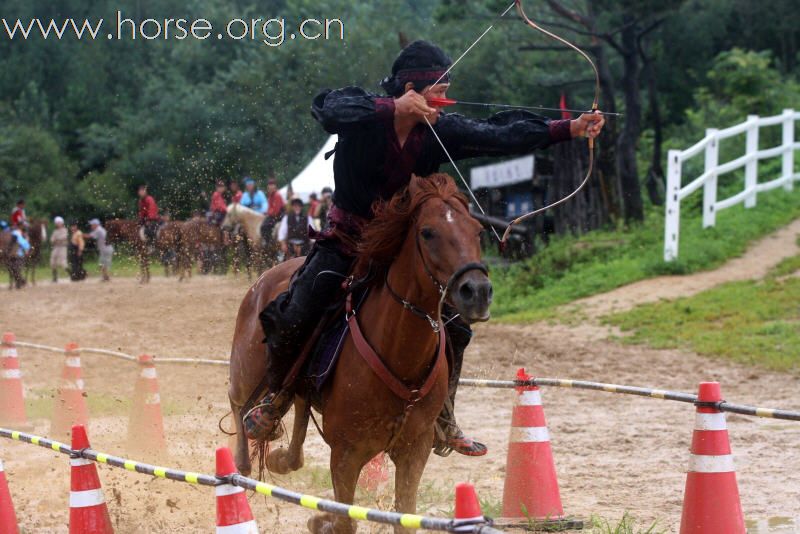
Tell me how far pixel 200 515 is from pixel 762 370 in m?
6.83

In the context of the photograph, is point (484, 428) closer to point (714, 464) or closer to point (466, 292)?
point (714, 464)

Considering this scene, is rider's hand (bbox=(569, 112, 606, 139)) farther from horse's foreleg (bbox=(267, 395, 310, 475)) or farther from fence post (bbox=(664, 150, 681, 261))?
fence post (bbox=(664, 150, 681, 261))

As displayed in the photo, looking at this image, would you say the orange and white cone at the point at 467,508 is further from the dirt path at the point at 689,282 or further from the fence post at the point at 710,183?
the fence post at the point at 710,183

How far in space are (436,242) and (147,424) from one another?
516cm

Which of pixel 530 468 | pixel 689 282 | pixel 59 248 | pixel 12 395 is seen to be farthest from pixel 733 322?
pixel 59 248

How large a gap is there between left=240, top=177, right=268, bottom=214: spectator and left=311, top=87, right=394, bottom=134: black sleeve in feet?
63.2

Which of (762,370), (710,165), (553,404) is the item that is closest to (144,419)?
(553,404)

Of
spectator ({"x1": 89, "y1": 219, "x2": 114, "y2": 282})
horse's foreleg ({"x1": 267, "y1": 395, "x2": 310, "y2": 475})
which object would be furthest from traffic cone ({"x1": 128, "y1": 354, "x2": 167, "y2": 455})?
spectator ({"x1": 89, "y1": 219, "x2": 114, "y2": 282})

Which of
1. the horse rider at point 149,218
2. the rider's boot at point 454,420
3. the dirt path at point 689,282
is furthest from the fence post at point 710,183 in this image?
the horse rider at point 149,218

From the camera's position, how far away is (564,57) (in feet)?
116

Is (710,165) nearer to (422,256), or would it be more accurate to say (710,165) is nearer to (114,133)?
(422,256)

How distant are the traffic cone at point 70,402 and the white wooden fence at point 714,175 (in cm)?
898

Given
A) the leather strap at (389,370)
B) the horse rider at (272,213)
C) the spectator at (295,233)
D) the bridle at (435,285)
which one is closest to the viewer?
the bridle at (435,285)

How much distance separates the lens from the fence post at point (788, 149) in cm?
1881
